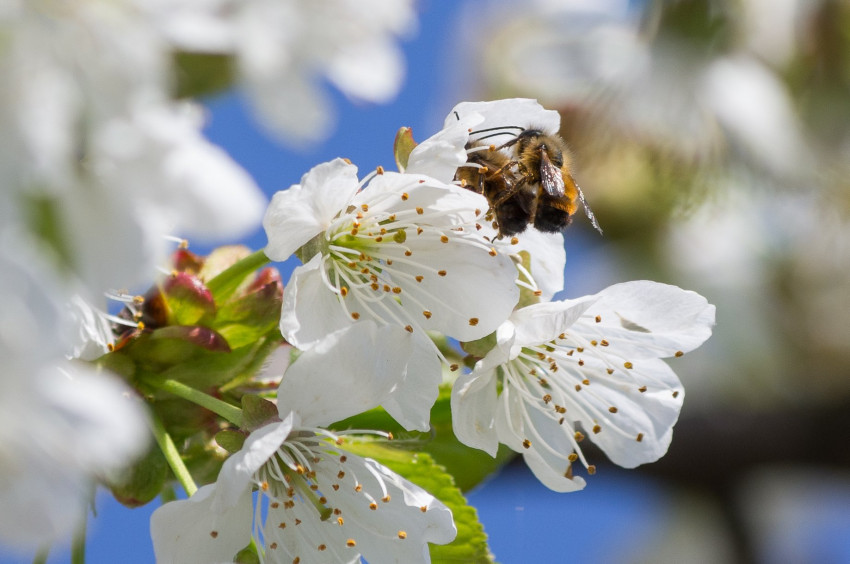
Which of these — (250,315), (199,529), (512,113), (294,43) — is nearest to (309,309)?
(250,315)

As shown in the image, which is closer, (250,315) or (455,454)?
(250,315)

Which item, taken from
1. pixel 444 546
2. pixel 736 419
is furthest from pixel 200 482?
pixel 736 419

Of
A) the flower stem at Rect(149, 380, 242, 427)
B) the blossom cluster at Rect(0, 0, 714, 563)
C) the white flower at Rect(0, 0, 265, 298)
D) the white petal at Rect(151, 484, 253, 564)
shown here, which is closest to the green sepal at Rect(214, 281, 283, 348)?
the blossom cluster at Rect(0, 0, 714, 563)

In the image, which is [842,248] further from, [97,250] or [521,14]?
[97,250]

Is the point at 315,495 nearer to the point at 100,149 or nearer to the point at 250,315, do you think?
the point at 250,315

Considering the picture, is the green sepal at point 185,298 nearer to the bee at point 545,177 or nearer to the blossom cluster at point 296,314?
the blossom cluster at point 296,314
